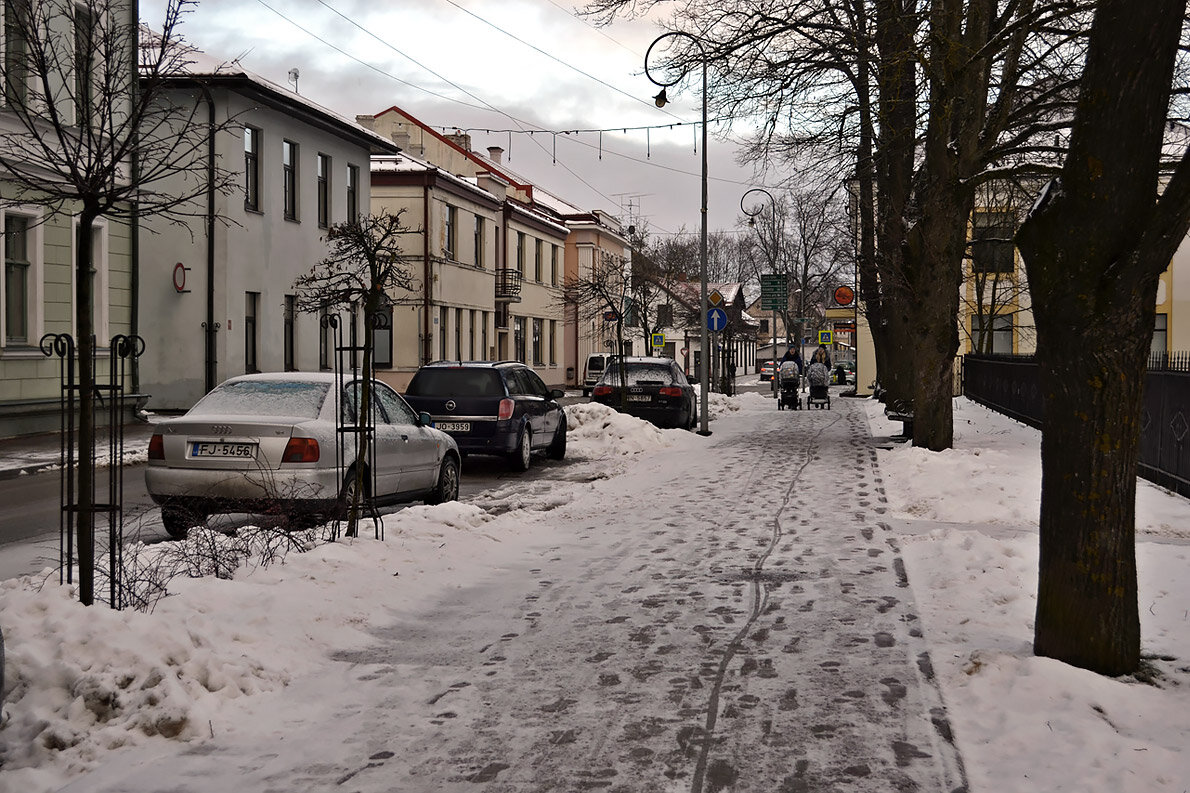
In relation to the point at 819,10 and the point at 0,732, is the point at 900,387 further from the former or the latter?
the point at 0,732

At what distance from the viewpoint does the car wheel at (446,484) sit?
41.3 ft

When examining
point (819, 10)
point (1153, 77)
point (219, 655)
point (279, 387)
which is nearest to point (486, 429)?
point (279, 387)

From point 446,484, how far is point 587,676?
7013 mm

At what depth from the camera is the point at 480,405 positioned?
1734 cm

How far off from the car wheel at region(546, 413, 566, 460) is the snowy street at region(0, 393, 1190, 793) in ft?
29.9

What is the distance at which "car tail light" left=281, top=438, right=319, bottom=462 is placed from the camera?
33.6ft

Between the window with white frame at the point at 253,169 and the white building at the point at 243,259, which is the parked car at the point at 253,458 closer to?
the white building at the point at 243,259

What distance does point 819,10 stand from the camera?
18391 millimetres

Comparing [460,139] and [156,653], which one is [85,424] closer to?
[156,653]

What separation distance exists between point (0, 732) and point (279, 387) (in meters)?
6.58

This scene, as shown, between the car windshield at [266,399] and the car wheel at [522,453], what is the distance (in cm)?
657

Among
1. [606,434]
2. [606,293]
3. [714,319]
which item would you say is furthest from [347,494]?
[606,293]

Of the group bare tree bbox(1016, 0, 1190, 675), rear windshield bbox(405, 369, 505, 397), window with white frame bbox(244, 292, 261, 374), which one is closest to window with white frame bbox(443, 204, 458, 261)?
window with white frame bbox(244, 292, 261, 374)

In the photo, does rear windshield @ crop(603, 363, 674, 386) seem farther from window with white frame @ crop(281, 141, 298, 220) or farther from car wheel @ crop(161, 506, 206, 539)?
car wheel @ crop(161, 506, 206, 539)
